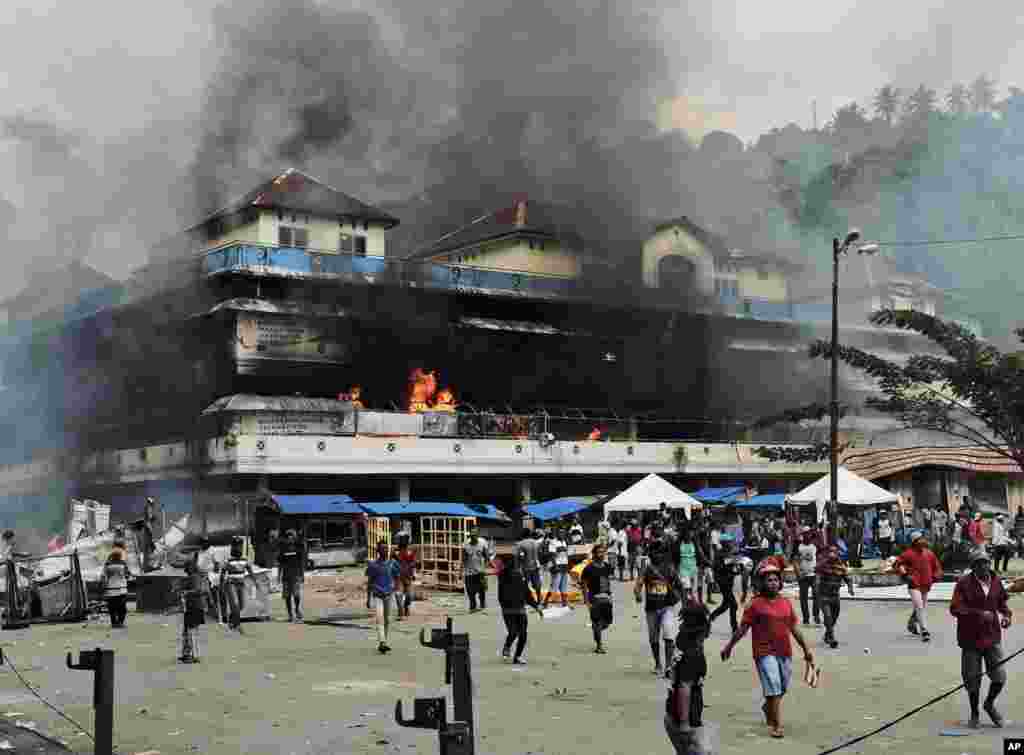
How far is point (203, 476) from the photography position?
1575 inches

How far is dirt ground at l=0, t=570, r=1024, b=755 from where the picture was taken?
33.5ft

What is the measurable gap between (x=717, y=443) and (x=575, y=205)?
14206 millimetres

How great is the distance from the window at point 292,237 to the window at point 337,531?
13042 millimetres

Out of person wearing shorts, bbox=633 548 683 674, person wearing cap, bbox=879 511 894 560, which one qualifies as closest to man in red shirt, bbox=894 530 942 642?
person wearing shorts, bbox=633 548 683 674

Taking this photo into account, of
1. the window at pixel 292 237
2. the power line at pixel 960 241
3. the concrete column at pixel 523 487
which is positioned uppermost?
the power line at pixel 960 241

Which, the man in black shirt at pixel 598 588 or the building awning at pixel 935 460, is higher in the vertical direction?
the building awning at pixel 935 460

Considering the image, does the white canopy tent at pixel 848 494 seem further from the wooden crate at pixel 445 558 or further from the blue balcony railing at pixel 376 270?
the blue balcony railing at pixel 376 270

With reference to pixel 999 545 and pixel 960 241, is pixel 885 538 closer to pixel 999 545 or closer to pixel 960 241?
pixel 999 545

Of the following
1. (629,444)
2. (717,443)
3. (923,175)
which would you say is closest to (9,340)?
(629,444)

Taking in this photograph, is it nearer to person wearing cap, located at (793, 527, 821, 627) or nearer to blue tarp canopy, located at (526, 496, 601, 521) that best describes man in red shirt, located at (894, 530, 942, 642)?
person wearing cap, located at (793, 527, 821, 627)

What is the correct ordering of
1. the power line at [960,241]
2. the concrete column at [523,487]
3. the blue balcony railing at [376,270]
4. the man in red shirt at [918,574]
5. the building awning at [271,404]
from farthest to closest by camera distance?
the power line at [960,241]
the concrete column at [523,487]
the blue balcony railing at [376,270]
the building awning at [271,404]
the man in red shirt at [918,574]

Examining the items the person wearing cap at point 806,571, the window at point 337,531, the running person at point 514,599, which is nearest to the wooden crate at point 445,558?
the window at point 337,531

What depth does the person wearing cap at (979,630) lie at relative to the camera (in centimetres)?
1036

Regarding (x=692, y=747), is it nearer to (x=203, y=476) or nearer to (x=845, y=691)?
(x=845, y=691)
